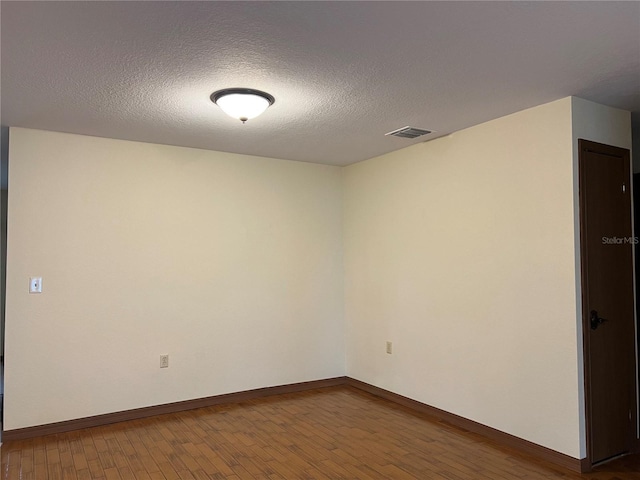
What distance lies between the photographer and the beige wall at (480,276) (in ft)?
10.6

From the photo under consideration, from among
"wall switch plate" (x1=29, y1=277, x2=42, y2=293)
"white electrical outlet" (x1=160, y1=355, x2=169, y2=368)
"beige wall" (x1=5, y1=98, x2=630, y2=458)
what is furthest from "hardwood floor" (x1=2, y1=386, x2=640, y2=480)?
"wall switch plate" (x1=29, y1=277, x2=42, y2=293)

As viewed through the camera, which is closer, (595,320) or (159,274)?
(595,320)

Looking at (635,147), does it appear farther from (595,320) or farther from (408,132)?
(408,132)

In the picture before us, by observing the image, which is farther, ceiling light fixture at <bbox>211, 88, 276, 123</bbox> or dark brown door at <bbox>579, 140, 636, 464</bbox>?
dark brown door at <bbox>579, 140, 636, 464</bbox>

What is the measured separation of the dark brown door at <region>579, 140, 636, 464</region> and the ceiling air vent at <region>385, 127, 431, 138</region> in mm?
1249

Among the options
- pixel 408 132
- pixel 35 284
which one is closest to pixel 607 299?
pixel 408 132

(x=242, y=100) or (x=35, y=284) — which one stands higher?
(x=242, y=100)

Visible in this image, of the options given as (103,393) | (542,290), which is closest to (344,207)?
(542,290)

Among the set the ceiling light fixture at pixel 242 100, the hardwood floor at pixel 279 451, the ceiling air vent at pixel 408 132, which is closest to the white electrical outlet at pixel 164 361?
the hardwood floor at pixel 279 451

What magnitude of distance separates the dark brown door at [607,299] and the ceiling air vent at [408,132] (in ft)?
4.10

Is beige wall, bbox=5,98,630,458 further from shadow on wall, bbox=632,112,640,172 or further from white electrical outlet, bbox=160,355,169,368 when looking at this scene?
shadow on wall, bbox=632,112,640,172

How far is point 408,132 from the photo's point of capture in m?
4.04

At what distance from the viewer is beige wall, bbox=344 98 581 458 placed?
3.24 metres

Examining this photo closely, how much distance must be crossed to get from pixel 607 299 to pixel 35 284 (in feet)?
14.3
